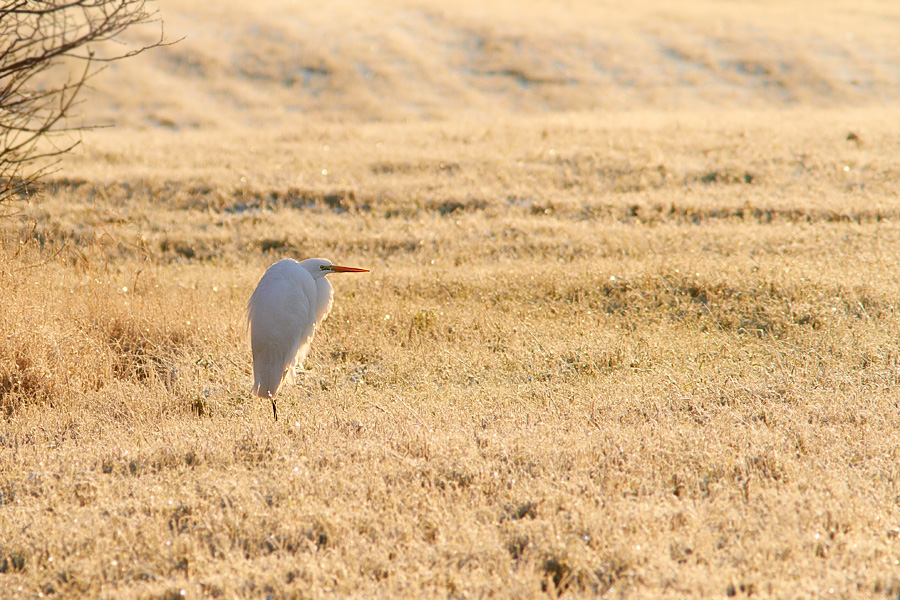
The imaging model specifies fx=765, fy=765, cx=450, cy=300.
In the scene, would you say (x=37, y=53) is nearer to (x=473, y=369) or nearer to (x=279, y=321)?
(x=279, y=321)

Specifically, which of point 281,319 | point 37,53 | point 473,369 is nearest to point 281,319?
point 281,319

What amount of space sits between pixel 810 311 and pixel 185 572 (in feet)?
19.0

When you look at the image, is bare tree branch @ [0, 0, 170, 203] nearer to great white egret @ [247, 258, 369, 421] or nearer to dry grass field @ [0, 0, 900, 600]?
dry grass field @ [0, 0, 900, 600]

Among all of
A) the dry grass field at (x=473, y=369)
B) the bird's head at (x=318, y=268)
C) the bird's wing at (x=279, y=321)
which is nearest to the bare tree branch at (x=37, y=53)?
the dry grass field at (x=473, y=369)

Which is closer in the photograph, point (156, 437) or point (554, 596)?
point (554, 596)

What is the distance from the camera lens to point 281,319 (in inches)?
218

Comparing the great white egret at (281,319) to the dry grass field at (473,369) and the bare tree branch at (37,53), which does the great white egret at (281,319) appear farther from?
the bare tree branch at (37,53)

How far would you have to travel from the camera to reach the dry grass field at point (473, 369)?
3354 mm

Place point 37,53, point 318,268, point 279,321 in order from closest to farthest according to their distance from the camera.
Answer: point 279,321
point 318,268
point 37,53

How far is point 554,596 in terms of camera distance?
303cm

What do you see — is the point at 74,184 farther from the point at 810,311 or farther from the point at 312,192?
the point at 810,311

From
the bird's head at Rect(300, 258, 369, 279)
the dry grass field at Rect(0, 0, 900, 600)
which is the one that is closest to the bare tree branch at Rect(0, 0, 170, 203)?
the dry grass field at Rect(0, 0, 900, 600)

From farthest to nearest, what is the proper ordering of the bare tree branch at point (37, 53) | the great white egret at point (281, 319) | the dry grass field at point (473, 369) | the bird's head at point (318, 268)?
the bird's head at point (318, 268), the great white egret at point (281, 319), the bare tree branch at point (37, 53), the dry grass field at point (473, 369)

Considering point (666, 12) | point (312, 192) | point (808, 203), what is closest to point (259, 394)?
point (312, 192)
